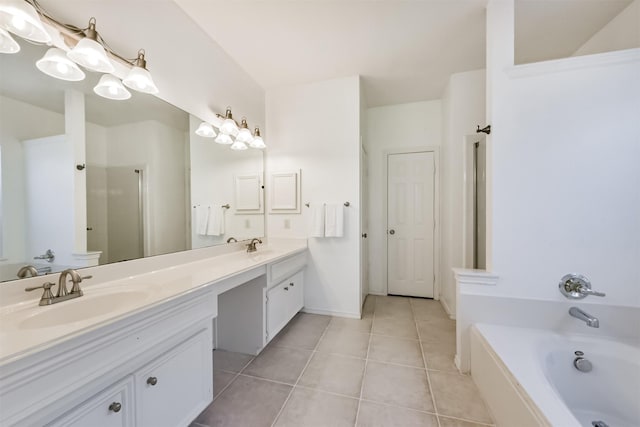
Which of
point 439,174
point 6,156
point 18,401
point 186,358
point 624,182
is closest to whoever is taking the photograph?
point 18,401

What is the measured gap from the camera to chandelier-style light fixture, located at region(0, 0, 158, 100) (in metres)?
0.88

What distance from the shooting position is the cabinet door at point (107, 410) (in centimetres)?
72

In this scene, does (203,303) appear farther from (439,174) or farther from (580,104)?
(439,174)

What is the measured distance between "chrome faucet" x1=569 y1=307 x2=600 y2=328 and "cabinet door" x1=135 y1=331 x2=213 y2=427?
7.00 feet

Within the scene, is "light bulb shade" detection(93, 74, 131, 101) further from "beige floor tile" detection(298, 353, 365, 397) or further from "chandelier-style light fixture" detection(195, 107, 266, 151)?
"beige floor tile" detection(298, 353, 365, 397)

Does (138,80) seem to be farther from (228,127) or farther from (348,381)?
(348,381)

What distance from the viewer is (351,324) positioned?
236 centimetres

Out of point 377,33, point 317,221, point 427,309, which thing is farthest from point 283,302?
point 377,33

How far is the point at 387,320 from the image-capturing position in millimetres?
2451

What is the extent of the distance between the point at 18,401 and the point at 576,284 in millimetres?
2529

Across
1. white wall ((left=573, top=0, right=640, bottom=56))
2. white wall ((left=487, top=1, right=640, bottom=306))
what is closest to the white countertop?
white wall ((left=487, top=1, right=640, bottom=306))

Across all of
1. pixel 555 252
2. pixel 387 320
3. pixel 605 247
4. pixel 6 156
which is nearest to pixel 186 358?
pixel 6 156

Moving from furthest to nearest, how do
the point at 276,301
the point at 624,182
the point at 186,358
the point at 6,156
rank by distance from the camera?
the point at 276,301 < the point at 624,182 < the point at 186,358 < the point at 6,156

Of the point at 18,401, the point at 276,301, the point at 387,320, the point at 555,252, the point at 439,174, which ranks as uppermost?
the point at 439,174
